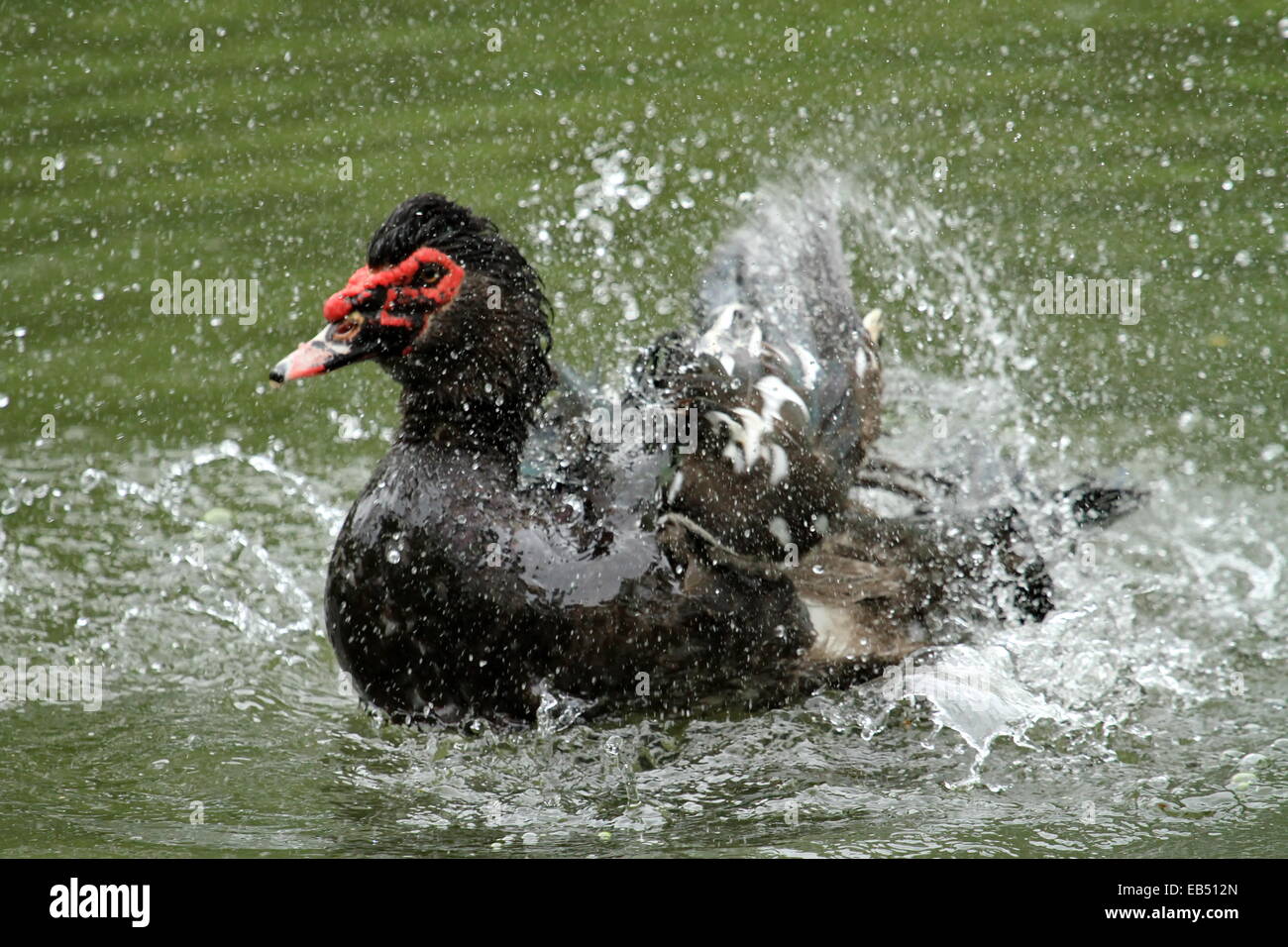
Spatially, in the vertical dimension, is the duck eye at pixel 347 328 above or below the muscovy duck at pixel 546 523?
above

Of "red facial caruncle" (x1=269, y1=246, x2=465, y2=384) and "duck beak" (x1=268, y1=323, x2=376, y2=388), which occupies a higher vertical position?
"red facial caruncle" (x1=269, y1=246, x2=465, y2=384)

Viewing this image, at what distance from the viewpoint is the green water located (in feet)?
16.2

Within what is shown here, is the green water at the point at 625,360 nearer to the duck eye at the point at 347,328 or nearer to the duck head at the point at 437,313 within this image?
the duck head at the point at 437,313

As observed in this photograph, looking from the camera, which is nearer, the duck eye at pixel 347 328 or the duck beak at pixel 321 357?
the duck beak at pixel 321 357

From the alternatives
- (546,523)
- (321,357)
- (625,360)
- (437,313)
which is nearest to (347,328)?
(321,357)

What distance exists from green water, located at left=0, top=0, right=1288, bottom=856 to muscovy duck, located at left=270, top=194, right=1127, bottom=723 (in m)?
0.28

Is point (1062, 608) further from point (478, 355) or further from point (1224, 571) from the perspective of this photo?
point (478, 355)

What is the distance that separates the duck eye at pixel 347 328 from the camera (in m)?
4.88

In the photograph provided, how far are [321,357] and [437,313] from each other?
1.23 ft

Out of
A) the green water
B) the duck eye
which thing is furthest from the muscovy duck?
the green water

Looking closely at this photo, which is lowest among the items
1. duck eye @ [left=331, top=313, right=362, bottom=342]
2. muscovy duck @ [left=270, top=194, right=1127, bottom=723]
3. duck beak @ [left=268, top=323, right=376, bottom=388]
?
muscovy duck @ [left=270, top=194, right=1127, bottom=723]

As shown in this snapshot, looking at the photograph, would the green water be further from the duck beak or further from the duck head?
the duck beak

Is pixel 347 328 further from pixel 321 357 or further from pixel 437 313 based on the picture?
pixel 437 313

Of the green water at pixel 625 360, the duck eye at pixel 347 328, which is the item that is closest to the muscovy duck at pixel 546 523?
the duck eye at pixel 347 328
